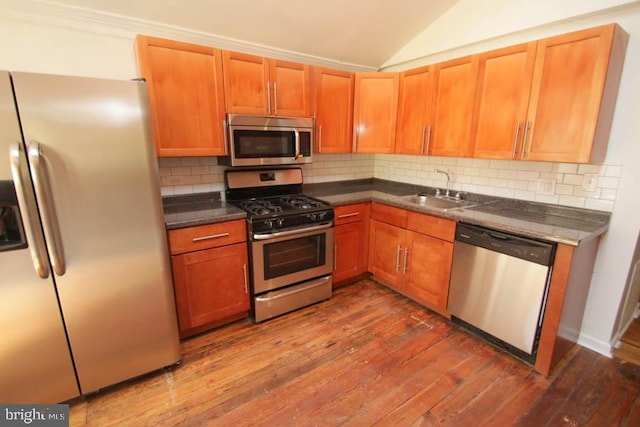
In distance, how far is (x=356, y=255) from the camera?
310 centimetres

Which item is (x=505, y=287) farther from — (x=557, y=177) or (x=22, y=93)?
(x=22, y=93)

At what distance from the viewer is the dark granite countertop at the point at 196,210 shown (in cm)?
211

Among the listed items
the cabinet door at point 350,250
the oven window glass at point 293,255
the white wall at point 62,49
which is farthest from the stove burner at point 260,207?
the white wall at point 62,49

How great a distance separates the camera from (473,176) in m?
2.84

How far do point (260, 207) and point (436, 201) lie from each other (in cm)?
180

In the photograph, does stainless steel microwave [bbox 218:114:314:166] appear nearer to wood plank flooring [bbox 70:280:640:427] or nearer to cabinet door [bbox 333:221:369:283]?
cabinet door [bbox 333:221:369:283]

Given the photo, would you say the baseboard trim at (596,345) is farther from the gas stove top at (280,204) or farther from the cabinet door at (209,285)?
the cabinet door at (209,285)

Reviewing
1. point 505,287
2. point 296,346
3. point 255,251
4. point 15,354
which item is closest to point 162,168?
point 255,251

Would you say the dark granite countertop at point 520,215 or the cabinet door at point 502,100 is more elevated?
the cabinet door at point 502,100

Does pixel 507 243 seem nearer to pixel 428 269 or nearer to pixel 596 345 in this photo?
pixel 428 269

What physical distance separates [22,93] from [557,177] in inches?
130

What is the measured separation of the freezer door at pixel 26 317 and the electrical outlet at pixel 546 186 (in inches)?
128

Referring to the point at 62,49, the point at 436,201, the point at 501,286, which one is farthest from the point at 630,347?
the point at 62,49

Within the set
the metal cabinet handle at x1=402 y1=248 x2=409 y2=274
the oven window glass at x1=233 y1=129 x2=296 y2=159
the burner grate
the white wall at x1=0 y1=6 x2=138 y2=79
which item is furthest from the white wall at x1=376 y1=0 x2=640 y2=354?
the white wall at x1=0 y1=6 x2=138 y2=79
